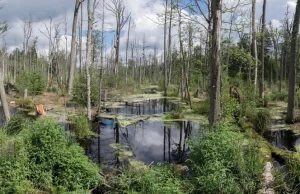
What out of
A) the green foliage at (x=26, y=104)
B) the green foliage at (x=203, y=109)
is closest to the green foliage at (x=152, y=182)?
the green foliage at (x=203, y=109)

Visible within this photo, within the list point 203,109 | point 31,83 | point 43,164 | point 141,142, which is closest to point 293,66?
point 203,109

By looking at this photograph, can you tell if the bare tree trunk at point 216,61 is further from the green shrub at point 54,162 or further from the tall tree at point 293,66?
the tall tree at point 293,66

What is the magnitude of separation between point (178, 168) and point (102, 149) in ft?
10.8

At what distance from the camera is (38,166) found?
5273 millimetres

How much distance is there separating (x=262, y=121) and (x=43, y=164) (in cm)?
881

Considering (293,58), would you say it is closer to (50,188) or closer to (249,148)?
(249,148)

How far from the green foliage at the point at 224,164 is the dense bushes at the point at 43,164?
2.22m

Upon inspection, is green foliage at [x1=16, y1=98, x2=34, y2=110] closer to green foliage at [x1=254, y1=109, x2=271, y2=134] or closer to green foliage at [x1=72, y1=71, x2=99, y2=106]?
green foliage at [x1=72, y1=71, x2=99, y2=106]

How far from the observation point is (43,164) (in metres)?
5.32

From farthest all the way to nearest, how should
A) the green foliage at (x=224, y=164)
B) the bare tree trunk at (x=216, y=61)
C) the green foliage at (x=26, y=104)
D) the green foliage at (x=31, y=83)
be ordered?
the green foliage at (x=31, y=83), the green foliage at (x=26, y=104), the bare tree trunk at (x=216, y=61), the green foliage at (x=224, y=164)

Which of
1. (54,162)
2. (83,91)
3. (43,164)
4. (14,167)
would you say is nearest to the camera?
(14,167)

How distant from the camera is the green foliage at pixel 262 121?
35.3ft

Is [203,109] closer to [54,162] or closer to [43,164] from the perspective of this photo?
[54,162]

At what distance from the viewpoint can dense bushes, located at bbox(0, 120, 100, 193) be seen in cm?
493
